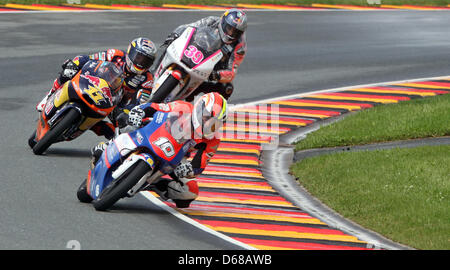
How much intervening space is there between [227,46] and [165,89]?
115 cm

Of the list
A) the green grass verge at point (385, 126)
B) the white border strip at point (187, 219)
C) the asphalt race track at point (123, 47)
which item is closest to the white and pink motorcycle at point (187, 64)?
the asphalt race track at point (123, 47)

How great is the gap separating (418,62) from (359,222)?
10801mm

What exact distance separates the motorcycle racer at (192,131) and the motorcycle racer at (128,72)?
8.00ft

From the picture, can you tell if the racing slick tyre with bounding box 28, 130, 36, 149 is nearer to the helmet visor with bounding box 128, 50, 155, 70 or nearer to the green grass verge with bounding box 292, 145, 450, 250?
the helmet visor with bounding box 128, 50, 155, 70

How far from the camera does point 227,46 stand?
14.4 m

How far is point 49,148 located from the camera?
13742 millimetres

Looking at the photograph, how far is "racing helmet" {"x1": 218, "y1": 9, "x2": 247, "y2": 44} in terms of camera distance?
558 inches

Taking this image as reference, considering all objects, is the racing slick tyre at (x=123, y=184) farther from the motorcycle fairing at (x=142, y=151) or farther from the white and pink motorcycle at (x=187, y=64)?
the white and pink motorcycle at (x=187, y=64)

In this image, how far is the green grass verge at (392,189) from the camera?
11.0 meters

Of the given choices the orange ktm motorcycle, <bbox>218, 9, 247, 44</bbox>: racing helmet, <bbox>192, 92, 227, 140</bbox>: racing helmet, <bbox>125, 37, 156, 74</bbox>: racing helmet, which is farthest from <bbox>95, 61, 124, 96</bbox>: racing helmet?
<bbox>192, 92, 227, 140</bbox>: racing helmet

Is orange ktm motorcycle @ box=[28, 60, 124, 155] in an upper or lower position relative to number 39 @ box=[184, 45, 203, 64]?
lower

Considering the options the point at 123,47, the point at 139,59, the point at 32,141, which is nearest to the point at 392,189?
the point at 139,59

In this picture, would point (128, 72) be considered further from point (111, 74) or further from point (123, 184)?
point (123, 184)
